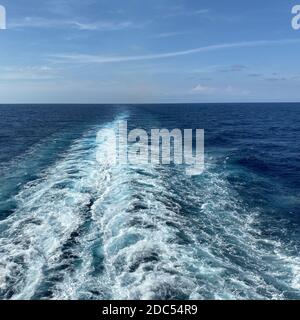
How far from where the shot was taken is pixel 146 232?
17.0m

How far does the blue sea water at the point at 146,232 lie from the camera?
508 inches

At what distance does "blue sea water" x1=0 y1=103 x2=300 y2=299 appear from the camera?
12.9m

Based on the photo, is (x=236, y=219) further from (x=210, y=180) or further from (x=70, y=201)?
(x=70, y=201)

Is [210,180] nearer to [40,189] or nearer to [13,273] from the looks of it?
[40,189]

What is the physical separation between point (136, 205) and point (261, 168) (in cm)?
1767

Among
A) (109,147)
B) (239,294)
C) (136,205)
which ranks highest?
(109,147)

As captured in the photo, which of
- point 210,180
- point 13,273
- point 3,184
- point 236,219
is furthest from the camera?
point 210,180

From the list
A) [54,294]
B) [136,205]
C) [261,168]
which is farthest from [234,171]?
[54,294]

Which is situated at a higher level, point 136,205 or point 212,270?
point 136,205

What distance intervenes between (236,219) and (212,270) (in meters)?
6.49

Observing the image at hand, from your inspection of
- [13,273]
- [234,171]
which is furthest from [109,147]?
[13,273]

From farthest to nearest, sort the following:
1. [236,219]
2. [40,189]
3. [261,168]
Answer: [261,168], [40,189], [236,219]
